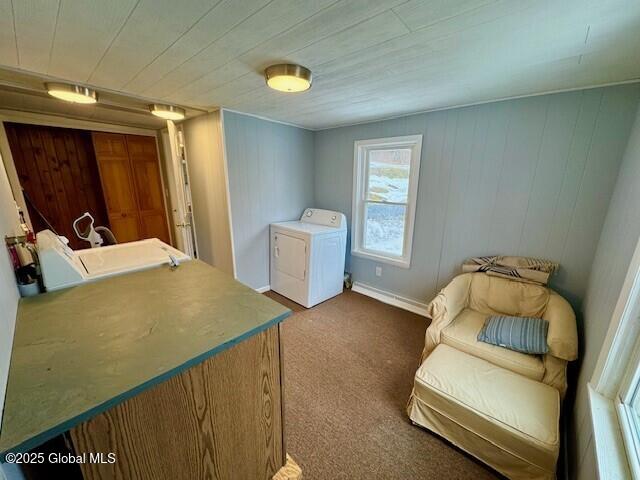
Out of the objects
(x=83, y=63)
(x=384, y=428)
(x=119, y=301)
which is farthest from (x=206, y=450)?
(x=83, y=63)

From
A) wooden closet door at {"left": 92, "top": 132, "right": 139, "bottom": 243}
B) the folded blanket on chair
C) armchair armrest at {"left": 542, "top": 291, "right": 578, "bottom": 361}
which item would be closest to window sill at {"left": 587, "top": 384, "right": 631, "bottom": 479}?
armchair armrest at {"left": 542, "top": 291, "right": 578, "bottom": 361}

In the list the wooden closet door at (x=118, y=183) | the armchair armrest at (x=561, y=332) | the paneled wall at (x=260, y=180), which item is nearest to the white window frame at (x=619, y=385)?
the armchair armrest at (x=561, y=332)

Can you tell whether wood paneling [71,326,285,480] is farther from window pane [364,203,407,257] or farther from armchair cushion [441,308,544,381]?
window pane [364,203,407,257]

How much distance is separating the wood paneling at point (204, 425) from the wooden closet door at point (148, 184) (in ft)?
13.5

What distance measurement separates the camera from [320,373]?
6.43 ft

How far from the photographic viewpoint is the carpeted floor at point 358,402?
1.34 meters

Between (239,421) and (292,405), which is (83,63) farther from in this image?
(292,405)

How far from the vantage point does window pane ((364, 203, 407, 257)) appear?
289 centimetres

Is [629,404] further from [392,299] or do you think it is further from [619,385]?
[392,299]

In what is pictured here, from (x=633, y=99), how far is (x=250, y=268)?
350 cm

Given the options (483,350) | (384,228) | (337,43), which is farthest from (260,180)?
(483,350)

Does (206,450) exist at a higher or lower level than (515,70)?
lower

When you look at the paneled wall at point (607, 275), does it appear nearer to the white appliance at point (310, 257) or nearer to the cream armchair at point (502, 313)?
the cream armchair at point (502, 313)

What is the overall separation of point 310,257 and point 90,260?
1.78 metres
